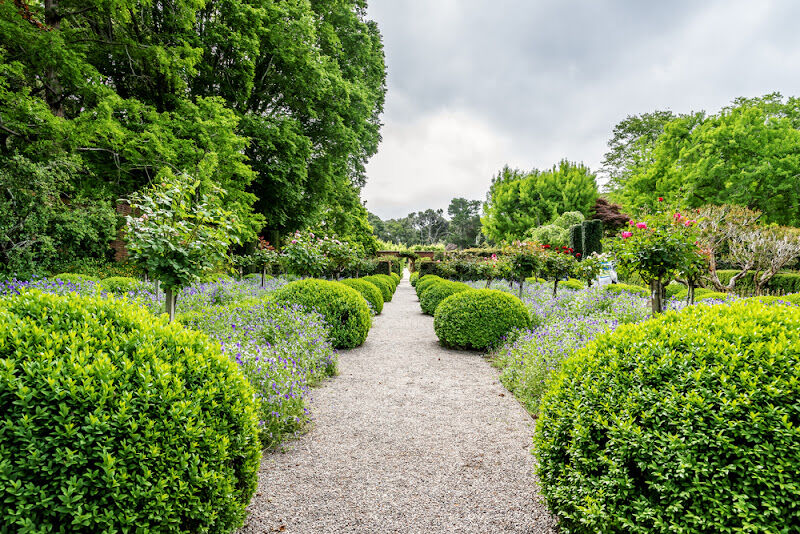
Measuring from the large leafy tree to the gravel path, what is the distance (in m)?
20.7

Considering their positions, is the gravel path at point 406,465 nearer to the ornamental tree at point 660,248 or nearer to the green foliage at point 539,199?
the ornamental tree at point 660,248

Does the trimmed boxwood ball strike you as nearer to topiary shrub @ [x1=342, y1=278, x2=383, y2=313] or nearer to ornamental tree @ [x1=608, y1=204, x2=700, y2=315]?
ornamental tree @ [x1=608, y1=204, x2=700, y2=315]

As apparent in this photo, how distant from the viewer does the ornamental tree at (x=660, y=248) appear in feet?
17.3

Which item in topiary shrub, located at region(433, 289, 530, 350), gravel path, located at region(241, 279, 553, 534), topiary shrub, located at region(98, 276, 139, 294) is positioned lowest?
gravel path, located at region(241, 279, 553, 534)

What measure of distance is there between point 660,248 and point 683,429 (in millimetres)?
4695

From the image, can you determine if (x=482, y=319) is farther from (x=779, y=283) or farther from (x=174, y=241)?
(x=779, y=283)

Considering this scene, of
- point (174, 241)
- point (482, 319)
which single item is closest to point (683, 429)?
point (174, 241)

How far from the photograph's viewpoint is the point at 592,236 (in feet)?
65.1

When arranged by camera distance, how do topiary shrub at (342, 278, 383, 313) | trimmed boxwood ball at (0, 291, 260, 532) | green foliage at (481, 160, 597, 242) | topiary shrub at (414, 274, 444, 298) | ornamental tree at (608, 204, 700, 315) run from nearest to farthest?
trimmed boxwood ball at (0, 291, 260, 532)
ornamental tree at (608, 204, 700, 315)
topiary shrub at (342, 278, 383, 313)
topiary shrub at (414, 274, 444, 298)
green foliage at (481, 160, 597, 242)

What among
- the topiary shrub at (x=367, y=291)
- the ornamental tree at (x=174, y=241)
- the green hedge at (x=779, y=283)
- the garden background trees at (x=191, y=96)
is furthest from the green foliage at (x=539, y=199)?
the ornamental tree at (x=174, y=241)

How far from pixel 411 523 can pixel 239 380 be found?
1320 millimetres

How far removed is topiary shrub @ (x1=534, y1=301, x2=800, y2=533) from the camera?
4.33ft

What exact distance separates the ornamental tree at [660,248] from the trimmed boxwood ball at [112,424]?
5.70 metres

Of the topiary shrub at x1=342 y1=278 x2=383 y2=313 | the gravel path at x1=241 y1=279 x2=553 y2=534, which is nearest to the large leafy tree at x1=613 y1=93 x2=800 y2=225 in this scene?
the topiary shrub at x1=342 y1=278 x2=383 y2=313
